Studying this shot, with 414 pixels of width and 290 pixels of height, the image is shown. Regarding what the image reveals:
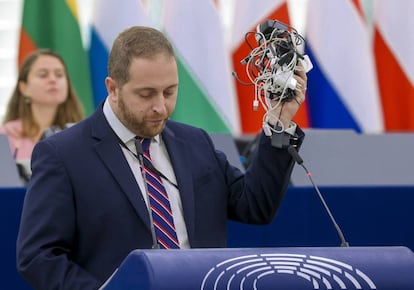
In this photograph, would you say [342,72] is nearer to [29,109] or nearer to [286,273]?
[29,109]

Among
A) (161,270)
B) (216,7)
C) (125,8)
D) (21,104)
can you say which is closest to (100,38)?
(125,8)

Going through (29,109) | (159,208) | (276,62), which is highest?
(276,62)

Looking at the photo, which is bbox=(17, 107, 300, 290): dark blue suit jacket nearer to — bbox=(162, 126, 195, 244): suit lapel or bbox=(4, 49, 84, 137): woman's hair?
bbox=(162, 126, 195, 244): suit lapel

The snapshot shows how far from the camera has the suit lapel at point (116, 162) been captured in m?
3.36

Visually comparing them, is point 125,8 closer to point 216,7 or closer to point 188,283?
point 216,7

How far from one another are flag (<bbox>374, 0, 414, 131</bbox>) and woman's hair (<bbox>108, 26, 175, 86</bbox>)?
505 centimetres

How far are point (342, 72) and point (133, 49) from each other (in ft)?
16.1

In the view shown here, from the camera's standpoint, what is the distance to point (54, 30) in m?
7.98

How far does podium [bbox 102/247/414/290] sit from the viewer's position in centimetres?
266

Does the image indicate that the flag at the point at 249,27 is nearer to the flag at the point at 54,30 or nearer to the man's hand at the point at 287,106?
the flag at the point at 54,30

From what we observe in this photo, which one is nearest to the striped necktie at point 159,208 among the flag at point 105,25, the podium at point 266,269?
the podium at point 266,269

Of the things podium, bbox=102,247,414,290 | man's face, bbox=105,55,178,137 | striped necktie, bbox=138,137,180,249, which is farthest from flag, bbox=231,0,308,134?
podium, bbox=102,247,414,290

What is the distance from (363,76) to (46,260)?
512cm

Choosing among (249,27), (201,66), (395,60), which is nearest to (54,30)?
(201,66)
